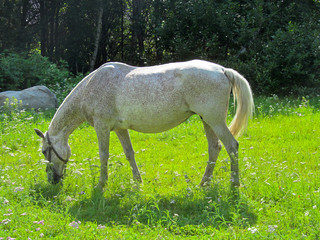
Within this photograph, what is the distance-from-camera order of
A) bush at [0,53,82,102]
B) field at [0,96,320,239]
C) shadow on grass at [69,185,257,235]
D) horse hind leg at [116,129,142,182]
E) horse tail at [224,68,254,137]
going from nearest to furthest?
field at [0,96,320,239] < shadow on grass at [69,185,257,235] < horse tail at [224,68,254,137] < horse hind leg at [116,129,142,182] < bush at [0,53,82,102]

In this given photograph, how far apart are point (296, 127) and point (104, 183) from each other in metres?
4.73

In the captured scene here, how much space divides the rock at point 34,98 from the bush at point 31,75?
79cm

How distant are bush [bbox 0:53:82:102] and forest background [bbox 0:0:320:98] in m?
0.03

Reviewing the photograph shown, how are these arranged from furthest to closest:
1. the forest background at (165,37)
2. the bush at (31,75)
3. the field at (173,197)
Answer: the bush at (31,75) < the forest background at (165,37) < the field at (173,197)

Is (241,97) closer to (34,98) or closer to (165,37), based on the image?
(34,98)

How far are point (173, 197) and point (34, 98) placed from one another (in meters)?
7.70

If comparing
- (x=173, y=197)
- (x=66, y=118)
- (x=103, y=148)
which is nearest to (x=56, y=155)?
(x=66, y=118)

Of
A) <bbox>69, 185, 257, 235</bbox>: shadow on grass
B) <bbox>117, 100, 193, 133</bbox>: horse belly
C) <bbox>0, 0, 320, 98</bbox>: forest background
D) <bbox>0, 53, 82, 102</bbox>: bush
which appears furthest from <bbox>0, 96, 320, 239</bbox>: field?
<bbox>0, 53, 82, 102</bbox>: bush

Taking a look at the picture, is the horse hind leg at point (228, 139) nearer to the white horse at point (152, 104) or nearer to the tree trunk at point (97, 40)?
the white horse at point (152, 104)

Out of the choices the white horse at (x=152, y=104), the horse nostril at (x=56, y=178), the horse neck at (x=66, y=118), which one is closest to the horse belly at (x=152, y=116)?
the white horse at (x=152, y=104)

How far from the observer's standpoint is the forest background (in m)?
12.4

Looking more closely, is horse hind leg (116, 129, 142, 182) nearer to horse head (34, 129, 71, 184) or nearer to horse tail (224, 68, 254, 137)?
horse head (34, 129, 71, 184)

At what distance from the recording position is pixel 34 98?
37.9 ft

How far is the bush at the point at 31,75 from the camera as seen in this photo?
13.1 meters
